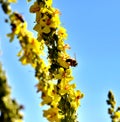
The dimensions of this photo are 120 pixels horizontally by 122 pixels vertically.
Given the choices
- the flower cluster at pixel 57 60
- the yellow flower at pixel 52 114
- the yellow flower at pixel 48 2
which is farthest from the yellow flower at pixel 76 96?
the yellow flower at pixel 48 2

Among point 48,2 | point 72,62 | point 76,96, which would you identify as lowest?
point 76,96

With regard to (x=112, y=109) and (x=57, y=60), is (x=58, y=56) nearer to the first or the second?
(x=57, y=60)

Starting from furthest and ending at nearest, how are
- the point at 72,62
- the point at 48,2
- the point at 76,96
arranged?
the point at 48,2 → the point at 72,62 → the point at 76,96

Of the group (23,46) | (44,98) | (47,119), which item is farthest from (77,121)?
(23,46)

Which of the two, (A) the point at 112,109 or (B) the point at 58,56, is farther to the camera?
(B) the point at 58,56

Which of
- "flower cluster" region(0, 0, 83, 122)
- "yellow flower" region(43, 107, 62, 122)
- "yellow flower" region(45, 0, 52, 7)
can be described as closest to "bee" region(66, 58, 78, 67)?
"flower cluster" region(0, 0, 83, 122)

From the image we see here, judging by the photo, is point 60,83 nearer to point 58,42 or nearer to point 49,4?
point 58,42

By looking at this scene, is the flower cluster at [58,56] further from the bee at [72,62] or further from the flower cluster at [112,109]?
the flower cluster at [112,109]

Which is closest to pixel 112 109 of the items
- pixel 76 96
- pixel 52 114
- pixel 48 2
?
pixel 52 114

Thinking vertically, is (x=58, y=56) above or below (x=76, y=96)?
above

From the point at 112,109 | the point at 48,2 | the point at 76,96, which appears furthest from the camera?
the point at 48,2

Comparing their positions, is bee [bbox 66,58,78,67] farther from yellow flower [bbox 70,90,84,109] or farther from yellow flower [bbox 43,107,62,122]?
yellow flower [bbox 43,107,62,122]

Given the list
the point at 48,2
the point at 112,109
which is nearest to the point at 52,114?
the point at 112,109
